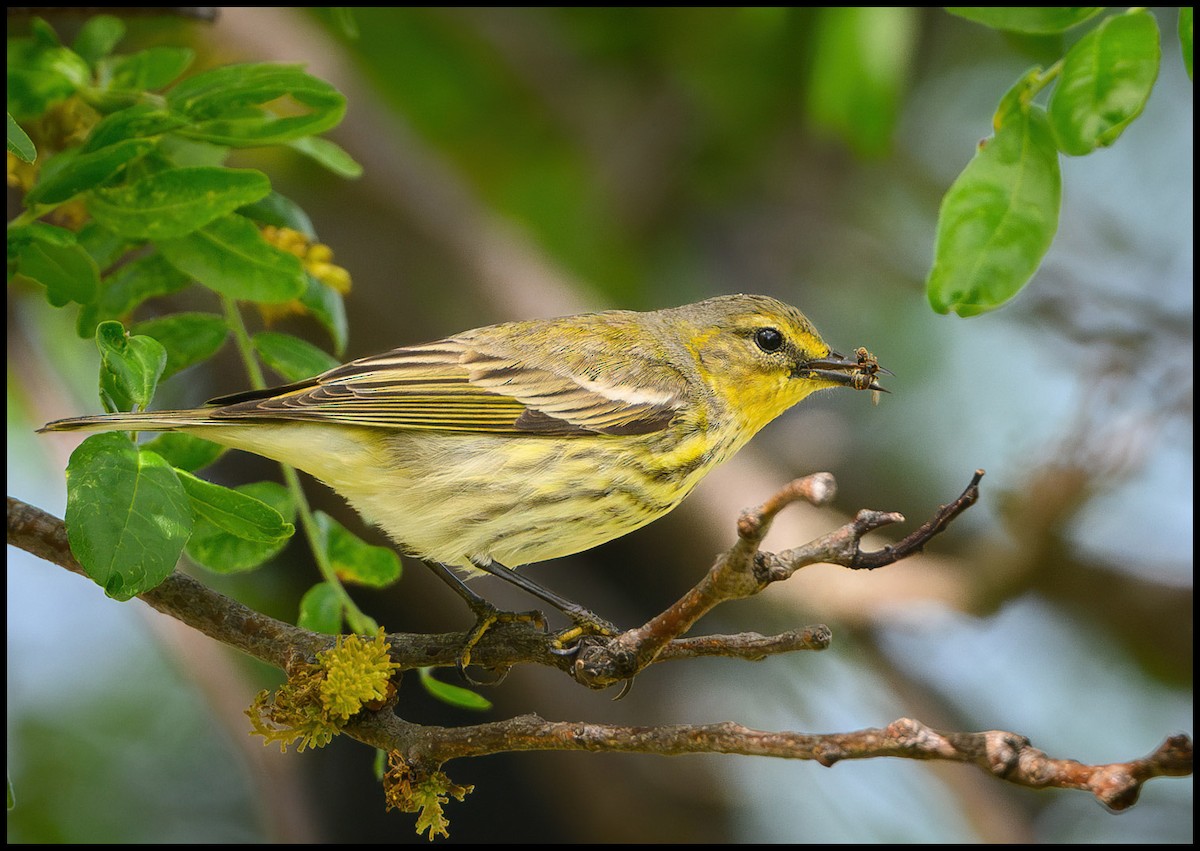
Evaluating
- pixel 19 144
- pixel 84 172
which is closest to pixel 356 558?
pixel 84 172

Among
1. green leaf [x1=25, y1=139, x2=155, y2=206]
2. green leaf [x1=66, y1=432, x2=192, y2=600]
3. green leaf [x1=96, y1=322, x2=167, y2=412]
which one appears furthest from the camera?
green leaf [x1=25, y1=139, x2=155, y2=206]

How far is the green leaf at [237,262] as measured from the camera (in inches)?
109

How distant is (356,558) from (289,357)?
1.84 feet

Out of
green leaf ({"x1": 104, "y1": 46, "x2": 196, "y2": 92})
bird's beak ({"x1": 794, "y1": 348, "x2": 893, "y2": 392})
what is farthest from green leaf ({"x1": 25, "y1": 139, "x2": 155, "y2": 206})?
bird's beak ({"x1": 794, "y1": 348, "x2": 893, "y2": 392})

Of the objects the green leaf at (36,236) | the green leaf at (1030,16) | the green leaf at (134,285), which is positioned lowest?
the green leaf at (134,285)

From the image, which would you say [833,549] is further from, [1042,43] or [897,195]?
[897,195]

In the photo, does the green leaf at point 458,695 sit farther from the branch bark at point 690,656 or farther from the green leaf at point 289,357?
the green leaf at point 289,357

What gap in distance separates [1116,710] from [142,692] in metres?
5.13

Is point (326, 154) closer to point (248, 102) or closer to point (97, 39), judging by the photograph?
point (248, 102)

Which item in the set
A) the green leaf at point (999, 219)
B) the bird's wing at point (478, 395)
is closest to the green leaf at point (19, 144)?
the bird's wing at point (478, 395)

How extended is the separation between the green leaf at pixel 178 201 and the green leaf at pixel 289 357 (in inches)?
17.6

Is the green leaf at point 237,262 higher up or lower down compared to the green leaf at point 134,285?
higher up

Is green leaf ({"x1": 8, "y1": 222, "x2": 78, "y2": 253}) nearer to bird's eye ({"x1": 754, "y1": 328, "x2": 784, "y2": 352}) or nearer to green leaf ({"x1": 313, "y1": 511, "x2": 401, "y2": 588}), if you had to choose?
green leaf ({"x1": 313, "y1": 511, "x2": 401, "y2": 588})

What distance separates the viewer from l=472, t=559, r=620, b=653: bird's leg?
2605 millimetres
